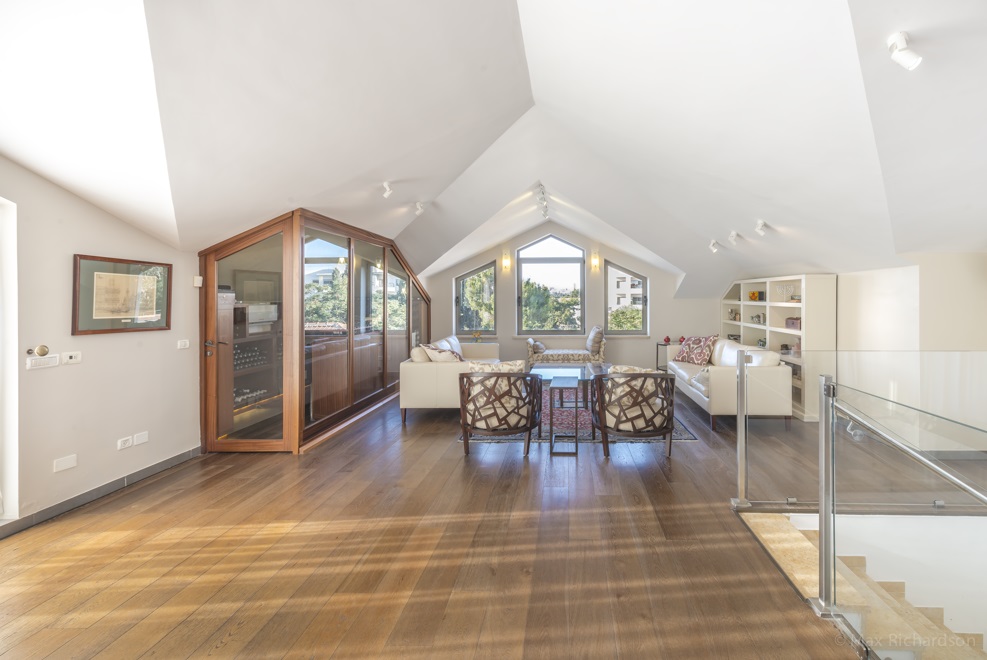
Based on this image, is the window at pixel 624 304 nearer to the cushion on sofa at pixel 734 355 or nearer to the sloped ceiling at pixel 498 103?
the cushion on sofa at pixel 734 355

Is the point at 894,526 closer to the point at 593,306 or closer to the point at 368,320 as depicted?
the point at 368,320

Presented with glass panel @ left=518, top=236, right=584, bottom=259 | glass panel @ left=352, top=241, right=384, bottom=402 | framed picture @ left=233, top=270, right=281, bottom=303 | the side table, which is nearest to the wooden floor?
the side table

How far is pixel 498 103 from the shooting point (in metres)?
4.77

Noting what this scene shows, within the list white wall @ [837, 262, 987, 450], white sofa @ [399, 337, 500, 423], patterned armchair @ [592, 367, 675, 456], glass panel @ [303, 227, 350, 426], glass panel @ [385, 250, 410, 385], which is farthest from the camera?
glass panel @ [385, 250, 410, 385]

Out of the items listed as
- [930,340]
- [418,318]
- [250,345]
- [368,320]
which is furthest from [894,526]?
[418,318]

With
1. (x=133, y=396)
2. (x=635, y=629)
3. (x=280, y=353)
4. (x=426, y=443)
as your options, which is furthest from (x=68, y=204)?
(x=635, y=629)

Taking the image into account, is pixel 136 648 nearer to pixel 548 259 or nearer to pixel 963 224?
pixel 963 224

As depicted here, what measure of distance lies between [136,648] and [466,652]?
1.34 m

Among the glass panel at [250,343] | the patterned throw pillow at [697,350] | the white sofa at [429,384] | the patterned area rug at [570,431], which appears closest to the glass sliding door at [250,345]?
A: the glass panel at [250,343]

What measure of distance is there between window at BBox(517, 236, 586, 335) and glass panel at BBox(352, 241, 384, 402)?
381 centimetres

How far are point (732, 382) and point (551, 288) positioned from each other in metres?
5.21

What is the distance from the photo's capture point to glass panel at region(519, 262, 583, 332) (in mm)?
10531

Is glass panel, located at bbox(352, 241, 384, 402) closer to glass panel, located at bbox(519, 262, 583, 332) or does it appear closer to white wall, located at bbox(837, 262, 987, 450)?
glass panel, located at bbox(519, 262, 583, 332)

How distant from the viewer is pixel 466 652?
2.13 metres
